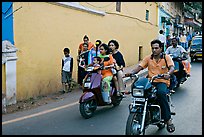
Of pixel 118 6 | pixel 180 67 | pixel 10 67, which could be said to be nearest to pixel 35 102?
pixel 10 67

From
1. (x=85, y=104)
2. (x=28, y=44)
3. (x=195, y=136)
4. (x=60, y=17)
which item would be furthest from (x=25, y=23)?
(x=195, y=136)

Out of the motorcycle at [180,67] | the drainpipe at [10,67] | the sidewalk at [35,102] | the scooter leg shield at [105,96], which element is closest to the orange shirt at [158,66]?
the scooter leg shield at [105,96]

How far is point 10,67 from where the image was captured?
770cm

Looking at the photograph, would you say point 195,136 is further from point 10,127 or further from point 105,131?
point 10,127

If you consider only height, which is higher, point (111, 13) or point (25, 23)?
point (111, 13)

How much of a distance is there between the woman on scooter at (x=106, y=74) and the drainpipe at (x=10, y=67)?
233 cm

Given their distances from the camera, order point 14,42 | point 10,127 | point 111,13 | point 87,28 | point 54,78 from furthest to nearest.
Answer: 1. point 111,13
2. point 87,28
3. point 54,78
4. point 14,42
5. point 10,127

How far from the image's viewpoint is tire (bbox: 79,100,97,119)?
20.8 ft

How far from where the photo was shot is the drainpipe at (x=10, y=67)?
→ 7551mm

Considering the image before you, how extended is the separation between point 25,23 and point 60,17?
69.7 inches

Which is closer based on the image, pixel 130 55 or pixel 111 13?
pixel 111 13

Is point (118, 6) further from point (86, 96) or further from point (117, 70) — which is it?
point (86, 96)

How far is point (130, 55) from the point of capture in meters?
17.3

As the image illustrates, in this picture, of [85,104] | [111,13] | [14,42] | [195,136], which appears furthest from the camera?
[111,13]
